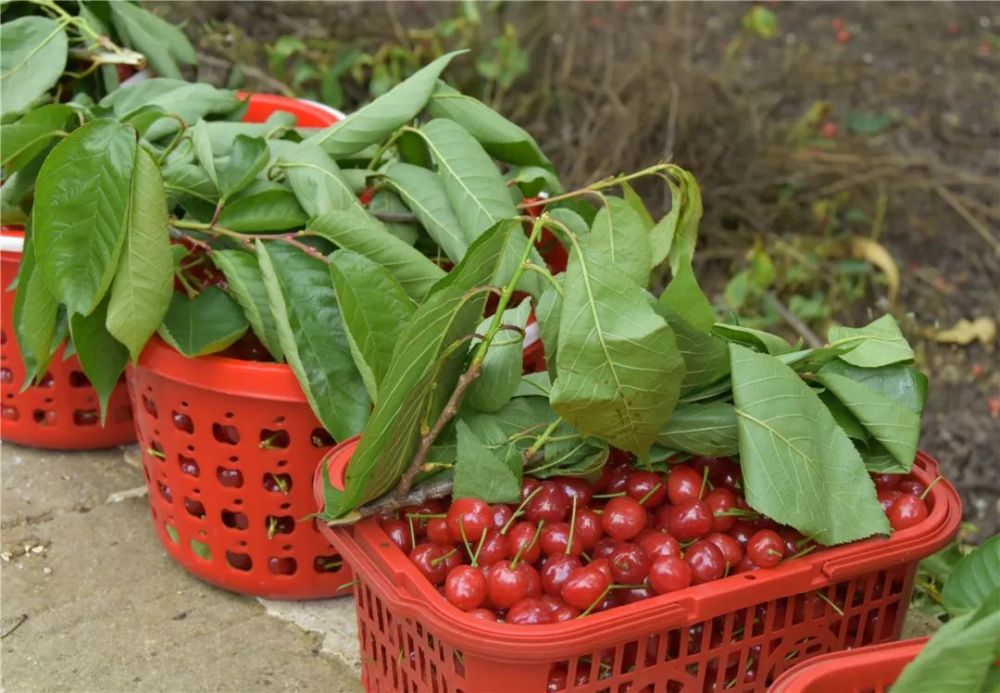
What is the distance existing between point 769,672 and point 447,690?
0.33 meters

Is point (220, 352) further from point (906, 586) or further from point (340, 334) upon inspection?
point (906, 586)

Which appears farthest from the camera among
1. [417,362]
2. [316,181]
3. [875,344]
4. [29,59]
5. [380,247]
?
[29,59]

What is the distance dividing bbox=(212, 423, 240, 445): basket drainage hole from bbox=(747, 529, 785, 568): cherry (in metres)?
0.66

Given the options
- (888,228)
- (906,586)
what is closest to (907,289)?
(888,228)

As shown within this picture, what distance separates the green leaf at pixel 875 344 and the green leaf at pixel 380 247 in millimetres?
475

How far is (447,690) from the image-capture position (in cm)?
129

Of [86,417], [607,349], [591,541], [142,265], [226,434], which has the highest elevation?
[607,349]

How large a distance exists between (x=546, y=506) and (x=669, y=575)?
15 cm

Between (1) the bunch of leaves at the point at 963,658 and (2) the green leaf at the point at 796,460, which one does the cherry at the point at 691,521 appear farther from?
(1) the bunch of leaves at the point at 963,658

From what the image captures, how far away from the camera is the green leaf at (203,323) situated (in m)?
1.60

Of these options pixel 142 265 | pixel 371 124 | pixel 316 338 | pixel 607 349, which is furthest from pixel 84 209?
pixel 607 349

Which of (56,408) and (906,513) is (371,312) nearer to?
(906,513)

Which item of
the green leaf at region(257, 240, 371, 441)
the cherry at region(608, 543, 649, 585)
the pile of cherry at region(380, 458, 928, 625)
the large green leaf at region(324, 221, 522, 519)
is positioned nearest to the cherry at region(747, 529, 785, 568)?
the pile of cherry at region(380, 458, 928, 625)

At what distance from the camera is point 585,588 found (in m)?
Answer: 1.24
